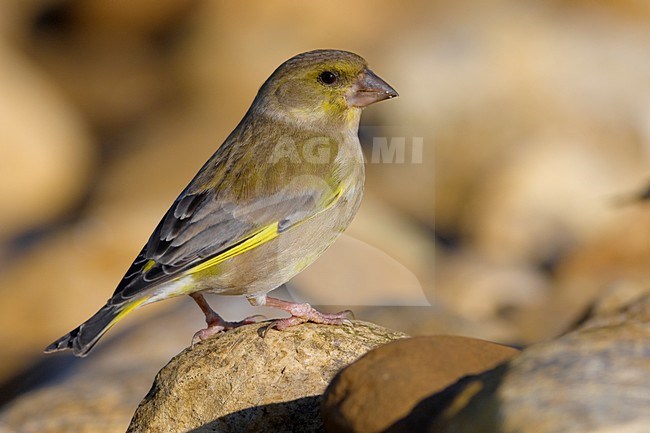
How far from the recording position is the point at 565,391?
3660 millimetres

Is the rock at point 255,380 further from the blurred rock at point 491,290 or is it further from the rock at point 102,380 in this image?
the blurred rock at point 491,290

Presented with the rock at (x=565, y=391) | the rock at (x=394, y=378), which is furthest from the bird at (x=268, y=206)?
the rock at (x=565, y=391)

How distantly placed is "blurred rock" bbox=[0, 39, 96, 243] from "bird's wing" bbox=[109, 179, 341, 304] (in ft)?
28.1

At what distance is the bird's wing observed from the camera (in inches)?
241

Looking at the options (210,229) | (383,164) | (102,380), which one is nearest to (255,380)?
(210,229)

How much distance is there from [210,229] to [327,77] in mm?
1372

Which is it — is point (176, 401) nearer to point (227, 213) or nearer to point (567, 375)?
point (227, 213)

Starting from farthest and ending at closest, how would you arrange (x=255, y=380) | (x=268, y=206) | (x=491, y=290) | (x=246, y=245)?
1. (x=491, y=290)
2. (x=268, y=206)
3. (x=246, y=245)
4. (x=255, y=380)

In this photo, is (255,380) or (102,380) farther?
(102,380)

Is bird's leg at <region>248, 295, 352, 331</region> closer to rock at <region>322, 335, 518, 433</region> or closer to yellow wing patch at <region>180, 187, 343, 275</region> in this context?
yellow wing patch at <region>180, 187, 343, 275</region>

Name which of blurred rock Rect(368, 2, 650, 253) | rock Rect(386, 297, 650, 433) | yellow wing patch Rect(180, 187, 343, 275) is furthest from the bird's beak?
blurred rock Rect(368, 2, 650, 253)

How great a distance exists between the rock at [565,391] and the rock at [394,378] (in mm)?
136

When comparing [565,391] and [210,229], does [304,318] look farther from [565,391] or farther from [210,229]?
[565,391]

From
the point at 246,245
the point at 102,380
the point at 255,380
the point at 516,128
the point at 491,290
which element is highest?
the point at 246,245
